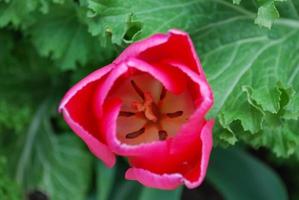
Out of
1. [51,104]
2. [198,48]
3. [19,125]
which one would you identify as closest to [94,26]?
[198,48]

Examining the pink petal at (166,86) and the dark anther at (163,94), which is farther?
the dark anther at (163,94)

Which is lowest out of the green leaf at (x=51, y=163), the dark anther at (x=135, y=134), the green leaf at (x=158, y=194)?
the green leaf at (x=51, y=163)

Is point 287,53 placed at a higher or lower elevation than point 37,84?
higher

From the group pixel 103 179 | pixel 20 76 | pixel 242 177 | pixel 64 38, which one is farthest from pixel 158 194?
pixel 20 76

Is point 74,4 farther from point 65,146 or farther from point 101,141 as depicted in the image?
point 101,141

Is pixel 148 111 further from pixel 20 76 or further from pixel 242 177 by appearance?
pixel 20 76

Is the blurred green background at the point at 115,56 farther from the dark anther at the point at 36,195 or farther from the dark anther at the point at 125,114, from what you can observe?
the dark anther at the point at 125,114

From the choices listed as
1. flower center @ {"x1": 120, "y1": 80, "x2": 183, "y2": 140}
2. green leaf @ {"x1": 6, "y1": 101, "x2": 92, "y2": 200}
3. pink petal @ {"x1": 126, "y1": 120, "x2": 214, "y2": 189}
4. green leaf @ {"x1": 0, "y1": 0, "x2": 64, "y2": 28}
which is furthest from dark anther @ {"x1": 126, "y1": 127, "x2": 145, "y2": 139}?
green leaf @ {"x1": 6, "y1": 101, "x2": 92, "y2": 200}

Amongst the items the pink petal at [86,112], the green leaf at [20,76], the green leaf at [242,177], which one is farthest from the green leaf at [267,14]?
the green leaf at [20,76]
